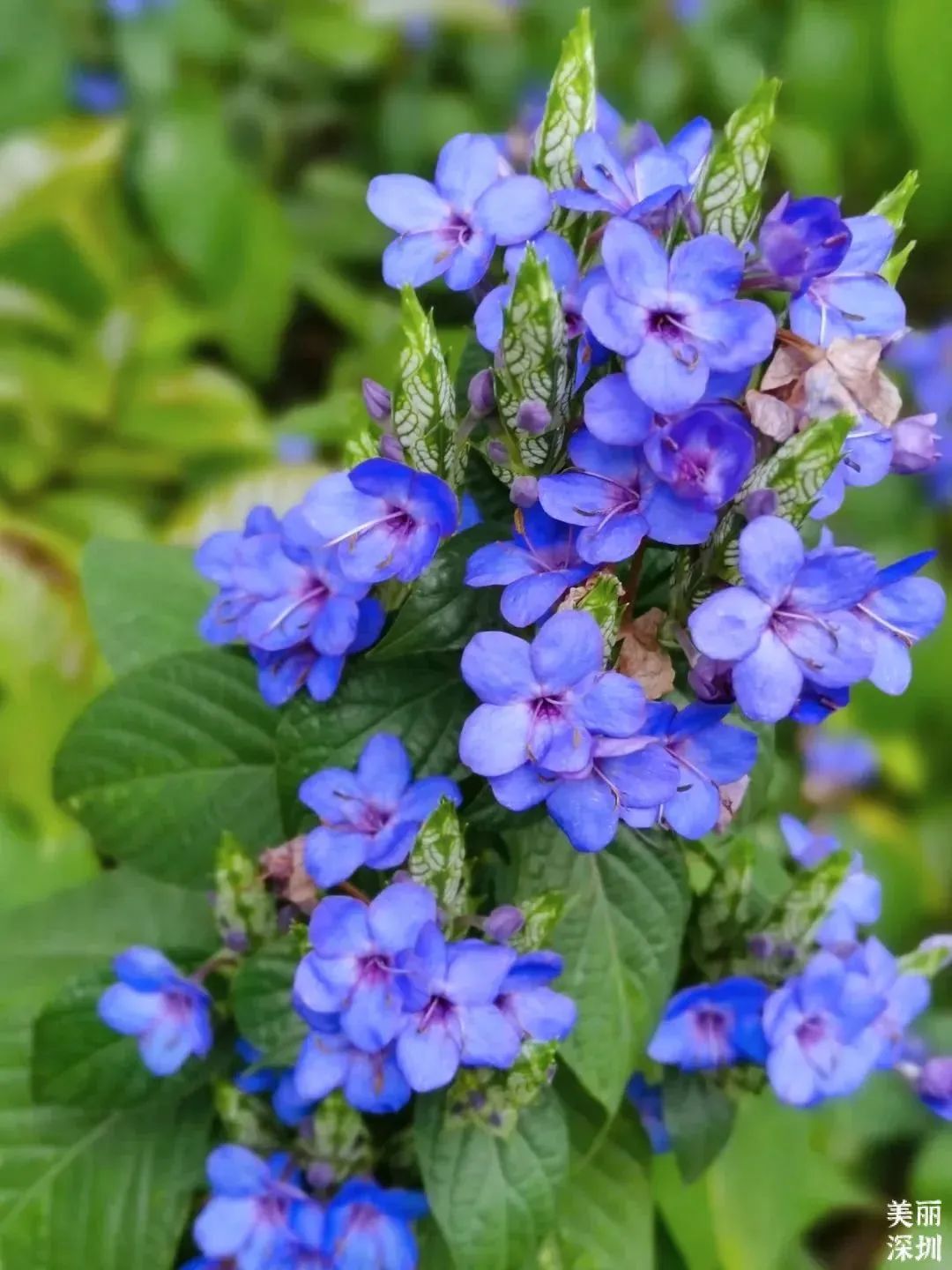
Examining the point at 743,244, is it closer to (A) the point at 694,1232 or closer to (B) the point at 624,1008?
(B) the point at 624,1008

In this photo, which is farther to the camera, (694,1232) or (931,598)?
(694,1232)

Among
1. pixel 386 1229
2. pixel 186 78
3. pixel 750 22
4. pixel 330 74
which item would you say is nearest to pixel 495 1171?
pixel 386 1229

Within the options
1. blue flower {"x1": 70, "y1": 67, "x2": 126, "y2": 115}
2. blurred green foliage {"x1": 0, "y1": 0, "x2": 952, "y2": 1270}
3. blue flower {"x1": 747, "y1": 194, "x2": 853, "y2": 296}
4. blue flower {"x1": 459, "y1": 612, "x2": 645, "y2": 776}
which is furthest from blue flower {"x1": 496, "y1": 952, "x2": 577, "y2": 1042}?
blue flower {"x1": 70, "y1": 67, "x2": 126, "y2": 115}

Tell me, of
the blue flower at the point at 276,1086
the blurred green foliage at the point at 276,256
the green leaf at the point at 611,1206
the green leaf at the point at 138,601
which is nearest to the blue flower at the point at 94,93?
the blurred green foliage at the point at 276,256

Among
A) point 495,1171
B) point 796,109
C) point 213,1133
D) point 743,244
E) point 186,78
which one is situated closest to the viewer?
point 743,244

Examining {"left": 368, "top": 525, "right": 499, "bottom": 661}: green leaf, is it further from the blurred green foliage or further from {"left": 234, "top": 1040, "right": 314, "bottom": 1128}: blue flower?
the blurred green foliage

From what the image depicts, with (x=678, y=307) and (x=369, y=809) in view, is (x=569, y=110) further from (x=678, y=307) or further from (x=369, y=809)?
(x=369, y=809)

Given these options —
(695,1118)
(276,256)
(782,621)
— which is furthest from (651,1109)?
(276,256)
